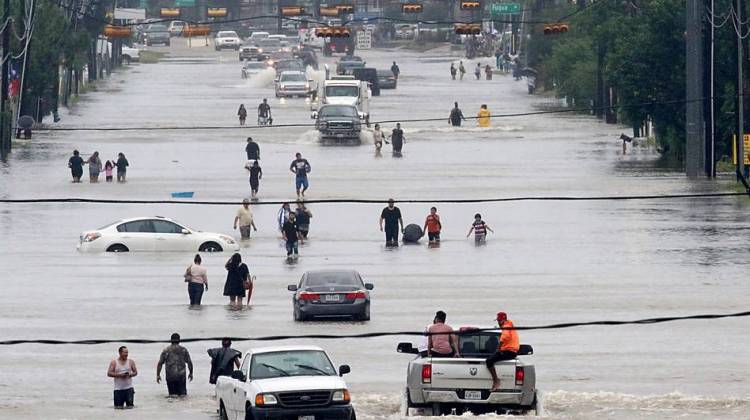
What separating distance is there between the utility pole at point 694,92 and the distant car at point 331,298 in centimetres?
2691

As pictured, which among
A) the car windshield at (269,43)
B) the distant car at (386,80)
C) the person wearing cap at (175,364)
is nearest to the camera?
the person wearing cap at (175,364)

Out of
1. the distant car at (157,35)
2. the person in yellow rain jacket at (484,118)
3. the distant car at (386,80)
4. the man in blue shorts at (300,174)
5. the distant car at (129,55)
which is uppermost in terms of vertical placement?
the distant car at (157,35)

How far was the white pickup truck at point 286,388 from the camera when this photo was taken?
23.4m

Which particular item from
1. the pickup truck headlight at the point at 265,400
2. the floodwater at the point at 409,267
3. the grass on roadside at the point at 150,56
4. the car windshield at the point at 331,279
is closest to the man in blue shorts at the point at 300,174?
the floodwater at the point at 409,267

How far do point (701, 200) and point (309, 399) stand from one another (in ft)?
117

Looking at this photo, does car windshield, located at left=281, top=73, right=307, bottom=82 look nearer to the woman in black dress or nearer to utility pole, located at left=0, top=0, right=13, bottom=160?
utility pole, located at left=0, top=0, right=13, bottom=160

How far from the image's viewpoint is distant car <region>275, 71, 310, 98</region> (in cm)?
10406

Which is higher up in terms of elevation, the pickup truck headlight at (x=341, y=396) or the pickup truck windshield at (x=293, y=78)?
the pickup truck windshield at (x=293, y=78)

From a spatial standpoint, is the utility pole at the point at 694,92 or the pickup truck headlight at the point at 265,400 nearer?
the pickup truck headlight at the point at 265,400

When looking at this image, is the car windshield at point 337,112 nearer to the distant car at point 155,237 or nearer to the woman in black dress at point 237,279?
the distant car at point 155,237

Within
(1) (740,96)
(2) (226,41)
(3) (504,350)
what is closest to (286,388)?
(3) (504,350)

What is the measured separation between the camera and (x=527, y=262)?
44656 mm

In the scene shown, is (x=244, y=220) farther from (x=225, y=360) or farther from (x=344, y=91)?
(x=344, y=91)

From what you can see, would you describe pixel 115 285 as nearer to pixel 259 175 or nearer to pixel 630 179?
pixel 259 175
